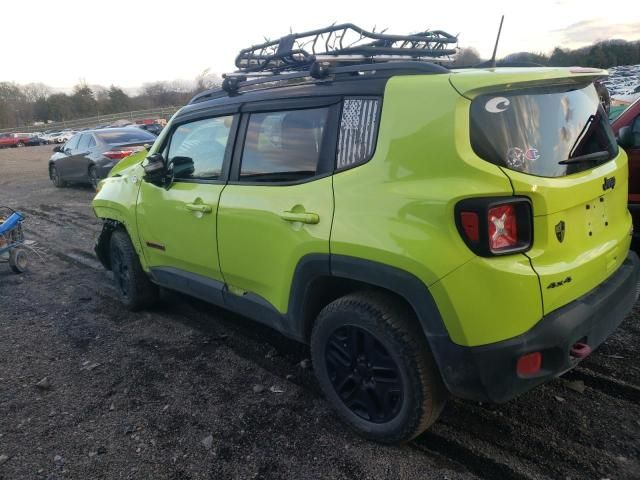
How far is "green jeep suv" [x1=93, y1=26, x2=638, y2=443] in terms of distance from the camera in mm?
2100

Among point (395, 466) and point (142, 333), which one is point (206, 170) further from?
point (395, 466)

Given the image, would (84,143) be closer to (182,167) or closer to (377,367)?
(182,167)

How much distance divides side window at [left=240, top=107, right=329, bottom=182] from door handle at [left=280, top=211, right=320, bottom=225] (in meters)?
0.22

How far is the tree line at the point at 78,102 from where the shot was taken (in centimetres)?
7381

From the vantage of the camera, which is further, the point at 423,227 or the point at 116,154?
the point at 116,154

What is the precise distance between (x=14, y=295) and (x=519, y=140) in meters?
5.34

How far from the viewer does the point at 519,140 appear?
2201 mm

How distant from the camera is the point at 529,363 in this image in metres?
2.15

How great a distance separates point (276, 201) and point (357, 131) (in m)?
0.62

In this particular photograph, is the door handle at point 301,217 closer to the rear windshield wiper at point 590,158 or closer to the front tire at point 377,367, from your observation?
the front tire at point 377,367

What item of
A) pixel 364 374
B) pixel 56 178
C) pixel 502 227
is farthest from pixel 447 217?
pixel 56 178

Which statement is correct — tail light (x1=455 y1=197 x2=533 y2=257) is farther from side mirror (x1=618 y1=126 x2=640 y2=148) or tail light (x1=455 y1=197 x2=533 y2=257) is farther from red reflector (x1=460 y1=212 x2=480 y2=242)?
side mirror (x1=618 y1=126 x2=640 y2=148)

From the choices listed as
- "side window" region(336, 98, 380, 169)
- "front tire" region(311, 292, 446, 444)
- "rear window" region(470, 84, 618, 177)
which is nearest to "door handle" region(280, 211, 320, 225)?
"side window" region(336, 98, 380, 169)

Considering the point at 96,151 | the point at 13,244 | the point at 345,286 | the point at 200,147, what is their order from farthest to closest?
the point at 96,151 → the point at 13,244 → the point at 200,147 → the point at 345,286
